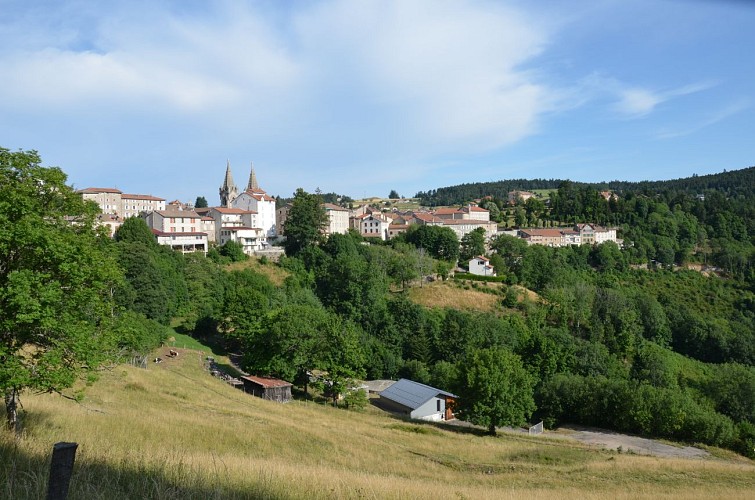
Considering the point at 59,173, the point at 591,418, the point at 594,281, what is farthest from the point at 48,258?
the point at 594,281

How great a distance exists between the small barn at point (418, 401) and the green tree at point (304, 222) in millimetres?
30366

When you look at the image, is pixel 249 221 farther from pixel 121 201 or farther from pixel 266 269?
pixel 121 201

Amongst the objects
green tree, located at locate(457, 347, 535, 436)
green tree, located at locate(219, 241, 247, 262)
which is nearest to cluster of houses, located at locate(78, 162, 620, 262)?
green tree, located at locate(219, 241, 247, 262)

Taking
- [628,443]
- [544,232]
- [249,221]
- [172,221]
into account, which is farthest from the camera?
[544,232]

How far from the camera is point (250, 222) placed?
2729 inches

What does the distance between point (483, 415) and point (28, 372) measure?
24.1 metres

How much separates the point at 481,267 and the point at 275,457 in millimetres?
64591

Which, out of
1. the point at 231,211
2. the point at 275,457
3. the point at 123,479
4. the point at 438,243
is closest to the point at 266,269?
the point at 231,211

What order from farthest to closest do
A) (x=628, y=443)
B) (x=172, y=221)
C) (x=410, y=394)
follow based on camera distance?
1. (x=172, y=221)
2. (x=410, y=394)
3. (x=628, y=443)

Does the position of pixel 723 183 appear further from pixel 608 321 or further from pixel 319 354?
pixel 319 354

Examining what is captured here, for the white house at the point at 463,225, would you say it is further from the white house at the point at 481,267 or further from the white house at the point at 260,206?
the white house at the point at 260,206

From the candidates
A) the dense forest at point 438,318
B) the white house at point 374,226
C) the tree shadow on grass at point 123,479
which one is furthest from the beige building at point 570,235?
the tree shadow on grass at point 123,479

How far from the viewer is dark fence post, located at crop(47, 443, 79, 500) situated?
4.50 metres

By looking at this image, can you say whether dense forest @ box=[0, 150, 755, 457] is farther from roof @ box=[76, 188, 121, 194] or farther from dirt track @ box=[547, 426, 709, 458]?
roof @ box=[76, 188, 121, 194]
